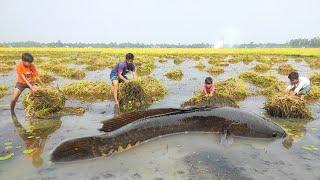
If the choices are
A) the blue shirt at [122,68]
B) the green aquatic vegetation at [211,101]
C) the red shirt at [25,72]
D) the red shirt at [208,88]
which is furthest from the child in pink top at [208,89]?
the red shirt at [25,72]

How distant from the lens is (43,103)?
37.7ft

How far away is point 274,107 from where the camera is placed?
1154cm

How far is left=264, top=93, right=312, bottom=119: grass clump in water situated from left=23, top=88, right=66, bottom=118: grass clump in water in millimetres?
7194

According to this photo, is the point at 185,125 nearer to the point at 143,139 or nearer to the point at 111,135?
the point at 143,139

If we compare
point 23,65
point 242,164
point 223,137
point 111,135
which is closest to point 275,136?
point 223,137

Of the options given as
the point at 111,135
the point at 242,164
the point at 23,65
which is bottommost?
the point at 242,164

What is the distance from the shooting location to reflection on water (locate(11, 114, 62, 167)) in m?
7.71

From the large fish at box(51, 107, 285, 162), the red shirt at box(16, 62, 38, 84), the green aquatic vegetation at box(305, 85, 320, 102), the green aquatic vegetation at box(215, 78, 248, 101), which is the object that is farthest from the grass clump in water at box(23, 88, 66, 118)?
the green aquatic vegetation at box(305, 85, 320, 102)

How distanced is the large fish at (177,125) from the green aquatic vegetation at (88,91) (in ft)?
22.9

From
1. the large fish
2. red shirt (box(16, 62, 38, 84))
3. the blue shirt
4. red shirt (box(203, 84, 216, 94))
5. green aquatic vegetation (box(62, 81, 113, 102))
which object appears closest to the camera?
the large fish

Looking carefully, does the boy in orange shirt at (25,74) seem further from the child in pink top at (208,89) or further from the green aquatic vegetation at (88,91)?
the child in pink top at (208,89)

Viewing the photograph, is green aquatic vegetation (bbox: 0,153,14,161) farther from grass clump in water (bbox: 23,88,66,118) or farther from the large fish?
grass clump in water (bbox: 23,88,66,118)

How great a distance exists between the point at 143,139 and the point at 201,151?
1389 millimetres

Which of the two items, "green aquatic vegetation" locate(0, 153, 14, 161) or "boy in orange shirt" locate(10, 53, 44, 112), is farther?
"boy in orange shirt" locate(10, 53, 44, 112)
